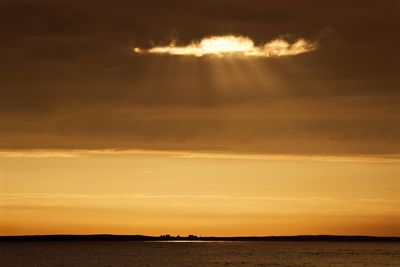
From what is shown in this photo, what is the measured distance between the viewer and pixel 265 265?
186 metres

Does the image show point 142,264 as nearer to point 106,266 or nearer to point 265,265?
point 106,266

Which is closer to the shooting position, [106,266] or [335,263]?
[106,266]

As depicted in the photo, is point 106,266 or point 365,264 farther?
point 365,264

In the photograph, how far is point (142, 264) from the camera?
190875mm

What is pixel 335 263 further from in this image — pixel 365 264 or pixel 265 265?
pixel 265 265

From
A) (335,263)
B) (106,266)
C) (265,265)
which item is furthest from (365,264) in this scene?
(106,266)

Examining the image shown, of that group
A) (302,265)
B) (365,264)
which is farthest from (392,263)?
(302,265)

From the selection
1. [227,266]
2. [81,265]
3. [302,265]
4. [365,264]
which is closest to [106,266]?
[81,265]

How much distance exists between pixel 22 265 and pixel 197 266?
35.8 metres

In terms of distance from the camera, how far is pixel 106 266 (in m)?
182

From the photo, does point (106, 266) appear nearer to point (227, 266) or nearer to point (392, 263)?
point (227, 266)

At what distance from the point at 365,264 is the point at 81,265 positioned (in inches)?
2357

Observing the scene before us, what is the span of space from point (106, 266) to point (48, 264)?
56.4 ft

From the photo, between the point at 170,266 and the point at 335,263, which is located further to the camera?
the point at 335,263
